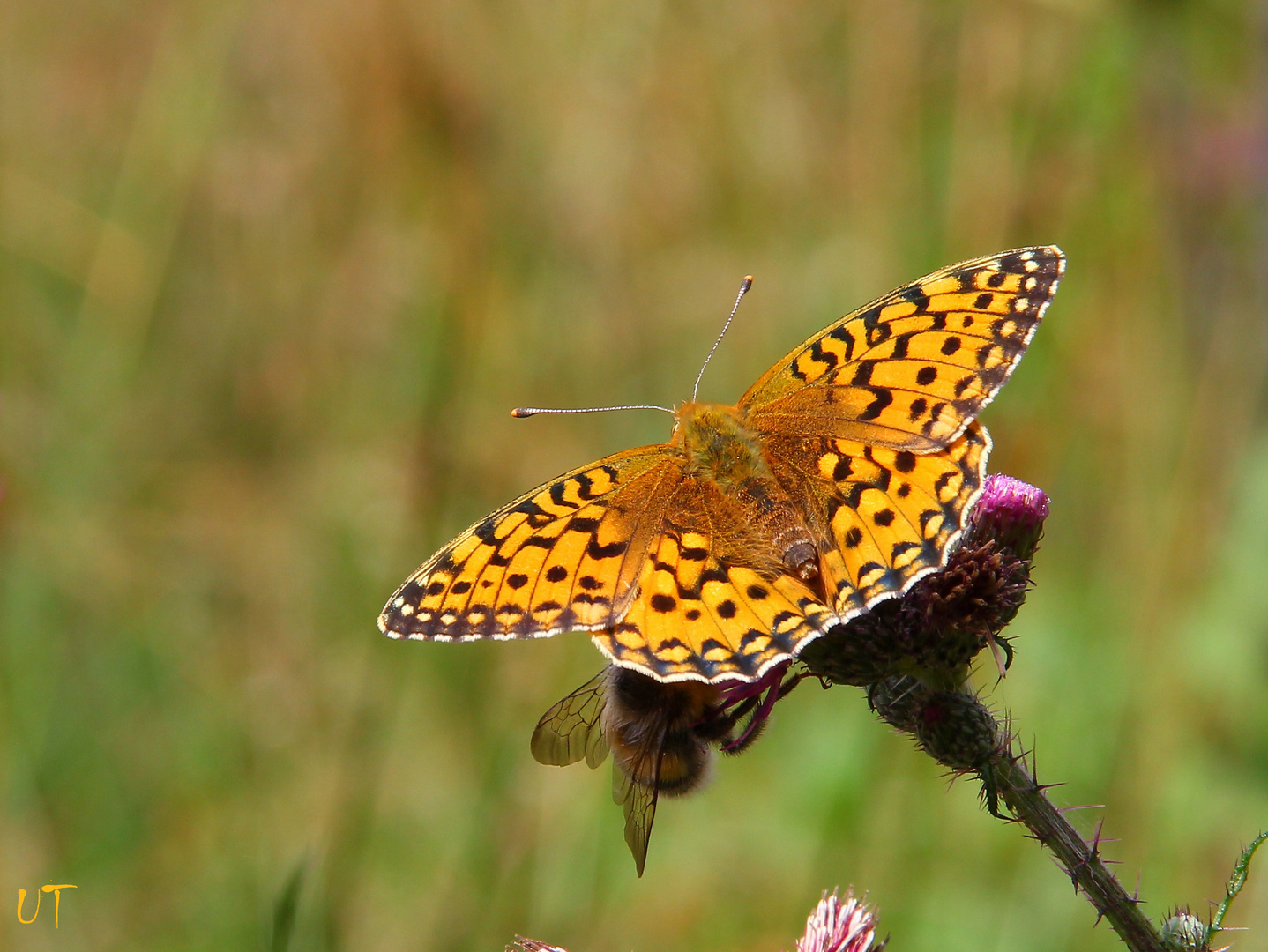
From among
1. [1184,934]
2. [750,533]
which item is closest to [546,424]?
[750,533]

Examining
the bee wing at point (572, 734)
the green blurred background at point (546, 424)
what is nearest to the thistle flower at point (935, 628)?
the bee wing at point (572, 734)

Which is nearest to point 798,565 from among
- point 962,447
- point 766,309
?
point 962,447

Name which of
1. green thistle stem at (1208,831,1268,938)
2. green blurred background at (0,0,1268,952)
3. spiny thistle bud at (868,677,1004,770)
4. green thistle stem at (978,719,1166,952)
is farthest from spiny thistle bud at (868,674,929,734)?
green blurred background at (0,0,1268,952)

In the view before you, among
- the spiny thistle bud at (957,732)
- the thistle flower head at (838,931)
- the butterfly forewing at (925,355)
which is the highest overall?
the butterfly forewing at (925,355)

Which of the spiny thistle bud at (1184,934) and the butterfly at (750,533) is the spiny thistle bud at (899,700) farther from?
the spiny thistle bud at (1184,934)

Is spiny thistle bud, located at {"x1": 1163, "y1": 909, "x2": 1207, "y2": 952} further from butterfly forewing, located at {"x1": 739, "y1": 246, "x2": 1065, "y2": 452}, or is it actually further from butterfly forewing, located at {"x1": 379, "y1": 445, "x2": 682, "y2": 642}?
butterfly forewing, located at {"x1": 379, "y1": 445, "x2": 682, "y2": 642}

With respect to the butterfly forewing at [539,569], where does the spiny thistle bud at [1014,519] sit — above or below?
above

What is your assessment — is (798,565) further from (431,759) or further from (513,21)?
(513,21)
